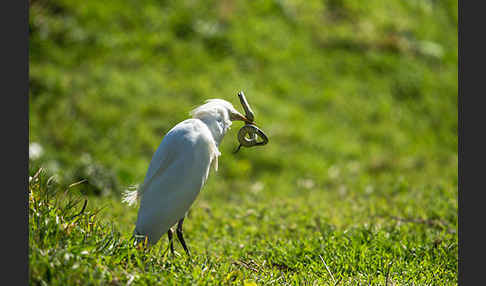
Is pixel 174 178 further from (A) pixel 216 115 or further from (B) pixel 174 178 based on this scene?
(A) pixel 216 115

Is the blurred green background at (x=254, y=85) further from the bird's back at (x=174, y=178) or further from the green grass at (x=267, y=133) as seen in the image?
the bird's back at (x=174, y=178)

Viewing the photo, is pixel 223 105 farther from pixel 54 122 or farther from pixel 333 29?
pixel 333 29

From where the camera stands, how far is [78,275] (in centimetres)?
275

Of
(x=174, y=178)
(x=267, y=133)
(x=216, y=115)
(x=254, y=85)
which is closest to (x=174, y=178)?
(x=174, y=178)

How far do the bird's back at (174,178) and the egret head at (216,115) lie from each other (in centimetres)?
21

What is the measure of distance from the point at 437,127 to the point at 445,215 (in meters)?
6.20

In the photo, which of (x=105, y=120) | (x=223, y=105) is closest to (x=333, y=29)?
(x=105, y=120)

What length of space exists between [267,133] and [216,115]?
17.4 ft

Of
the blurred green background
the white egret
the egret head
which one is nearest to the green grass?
the blurred green background

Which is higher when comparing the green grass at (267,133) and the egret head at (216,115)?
the egret head at (216,115)

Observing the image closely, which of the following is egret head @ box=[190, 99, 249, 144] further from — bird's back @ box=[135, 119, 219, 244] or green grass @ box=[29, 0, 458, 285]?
green grass @ box=[29, 0, 458, 285]

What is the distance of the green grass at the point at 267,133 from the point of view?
355 centimetres

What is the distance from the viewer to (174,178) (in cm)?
371

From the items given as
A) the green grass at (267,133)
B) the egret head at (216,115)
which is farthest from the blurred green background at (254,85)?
the egret head at (216,115)
